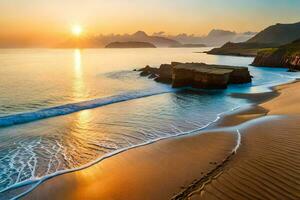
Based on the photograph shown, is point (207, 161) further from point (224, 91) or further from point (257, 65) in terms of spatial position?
point (257, 65)

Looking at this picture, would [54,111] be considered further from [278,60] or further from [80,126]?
[278,60]

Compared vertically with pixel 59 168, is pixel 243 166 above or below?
above

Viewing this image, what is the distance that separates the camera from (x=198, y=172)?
399 inches

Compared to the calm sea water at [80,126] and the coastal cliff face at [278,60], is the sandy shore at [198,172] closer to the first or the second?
the calm sea water at [80,126]

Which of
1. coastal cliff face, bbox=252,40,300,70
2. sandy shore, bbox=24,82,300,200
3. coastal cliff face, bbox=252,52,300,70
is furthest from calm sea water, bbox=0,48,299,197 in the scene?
coastal cliff face, bbox=252,40,300,70

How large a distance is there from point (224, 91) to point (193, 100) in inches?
352

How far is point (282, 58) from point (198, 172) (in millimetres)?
85405

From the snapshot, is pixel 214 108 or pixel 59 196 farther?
pixel 214 108

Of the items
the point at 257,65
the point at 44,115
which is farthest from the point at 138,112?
the point at 257,65

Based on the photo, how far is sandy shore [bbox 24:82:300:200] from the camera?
8.36 meters

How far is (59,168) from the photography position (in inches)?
466

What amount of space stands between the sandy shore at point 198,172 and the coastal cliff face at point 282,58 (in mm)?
70237

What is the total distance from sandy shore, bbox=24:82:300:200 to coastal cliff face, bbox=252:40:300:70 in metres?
70.2

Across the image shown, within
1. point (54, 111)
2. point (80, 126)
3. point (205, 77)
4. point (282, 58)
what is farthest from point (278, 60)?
point (80, 126)
